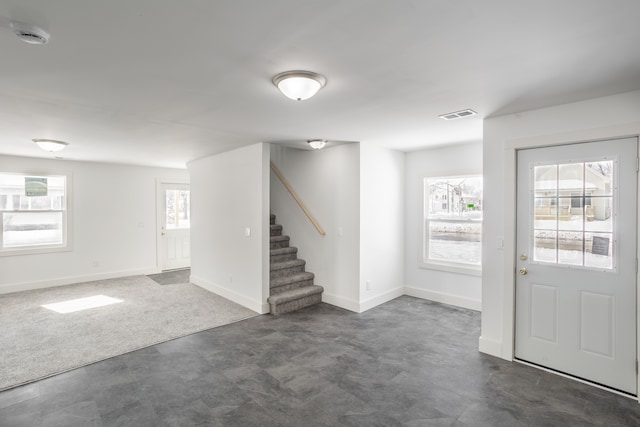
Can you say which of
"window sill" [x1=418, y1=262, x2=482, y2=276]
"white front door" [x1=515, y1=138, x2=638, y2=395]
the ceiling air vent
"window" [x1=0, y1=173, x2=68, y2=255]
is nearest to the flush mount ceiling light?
the ceiling air vent

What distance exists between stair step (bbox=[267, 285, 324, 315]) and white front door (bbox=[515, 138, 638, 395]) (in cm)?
275

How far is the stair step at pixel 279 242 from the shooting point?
567cm

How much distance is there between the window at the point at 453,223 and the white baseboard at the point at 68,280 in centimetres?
598

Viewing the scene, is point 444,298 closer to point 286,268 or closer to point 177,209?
point 286,268

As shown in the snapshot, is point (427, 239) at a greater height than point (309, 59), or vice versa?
point (309, 59)

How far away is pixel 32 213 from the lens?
19.8ft

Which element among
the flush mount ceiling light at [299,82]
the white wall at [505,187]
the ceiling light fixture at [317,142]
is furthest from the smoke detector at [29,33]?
the white wall at [505,187]

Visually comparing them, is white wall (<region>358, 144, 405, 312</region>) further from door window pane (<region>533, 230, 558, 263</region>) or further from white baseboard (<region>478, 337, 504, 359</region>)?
door window pane (<region>533, 230, 558, 263</region>)

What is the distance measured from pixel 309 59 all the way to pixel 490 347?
3.22 metres

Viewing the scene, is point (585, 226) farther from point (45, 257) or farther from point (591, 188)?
point (45, 257)

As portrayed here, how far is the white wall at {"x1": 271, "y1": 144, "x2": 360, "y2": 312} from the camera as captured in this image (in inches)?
188

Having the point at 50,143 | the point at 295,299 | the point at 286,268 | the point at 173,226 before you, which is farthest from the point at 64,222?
the point at 295,299

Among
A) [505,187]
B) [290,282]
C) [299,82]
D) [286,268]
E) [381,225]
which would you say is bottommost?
[290,282]

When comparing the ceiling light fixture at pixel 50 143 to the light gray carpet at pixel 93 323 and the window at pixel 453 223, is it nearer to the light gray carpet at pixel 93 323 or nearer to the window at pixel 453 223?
the light gray carpet at pixel 93 323
